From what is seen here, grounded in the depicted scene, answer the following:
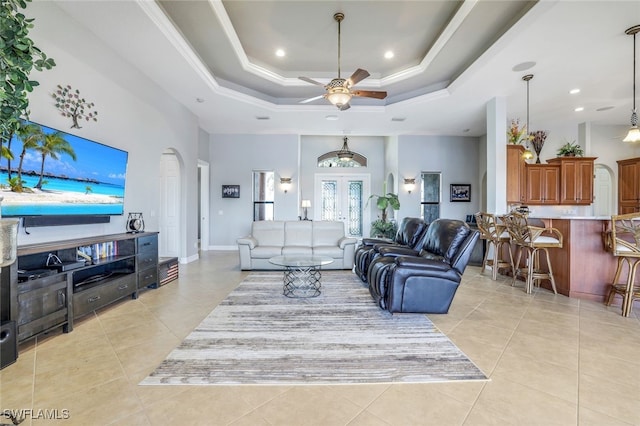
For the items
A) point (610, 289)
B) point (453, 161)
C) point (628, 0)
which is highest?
point (628, 0)

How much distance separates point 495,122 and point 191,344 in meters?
6.05

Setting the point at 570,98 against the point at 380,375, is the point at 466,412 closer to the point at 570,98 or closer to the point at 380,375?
the point at 380,375

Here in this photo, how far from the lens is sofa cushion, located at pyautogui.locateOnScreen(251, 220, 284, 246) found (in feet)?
18.6

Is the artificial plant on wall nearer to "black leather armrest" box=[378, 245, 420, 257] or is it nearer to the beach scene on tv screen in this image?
the beach scene on tv screen

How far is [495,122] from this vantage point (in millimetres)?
5398

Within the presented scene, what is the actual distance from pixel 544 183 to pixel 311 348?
6560 mm

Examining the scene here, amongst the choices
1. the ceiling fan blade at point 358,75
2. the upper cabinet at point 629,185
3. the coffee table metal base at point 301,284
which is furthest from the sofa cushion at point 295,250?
the upper cabinet at point 629,185

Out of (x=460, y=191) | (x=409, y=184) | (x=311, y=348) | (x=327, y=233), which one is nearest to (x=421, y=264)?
(x=311, y=348)

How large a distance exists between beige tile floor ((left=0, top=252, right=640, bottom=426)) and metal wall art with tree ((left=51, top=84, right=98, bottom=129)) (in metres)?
2.27

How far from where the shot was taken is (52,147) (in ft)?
9.14

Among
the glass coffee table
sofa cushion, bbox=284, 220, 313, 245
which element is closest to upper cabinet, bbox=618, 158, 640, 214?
sofa cushion, bbox=284, 220, 313, 245

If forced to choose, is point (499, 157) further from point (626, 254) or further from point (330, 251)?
point (330, 251)

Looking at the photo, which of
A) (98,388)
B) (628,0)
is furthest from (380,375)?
(628,0)

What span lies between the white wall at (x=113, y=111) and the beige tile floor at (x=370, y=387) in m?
1.34
